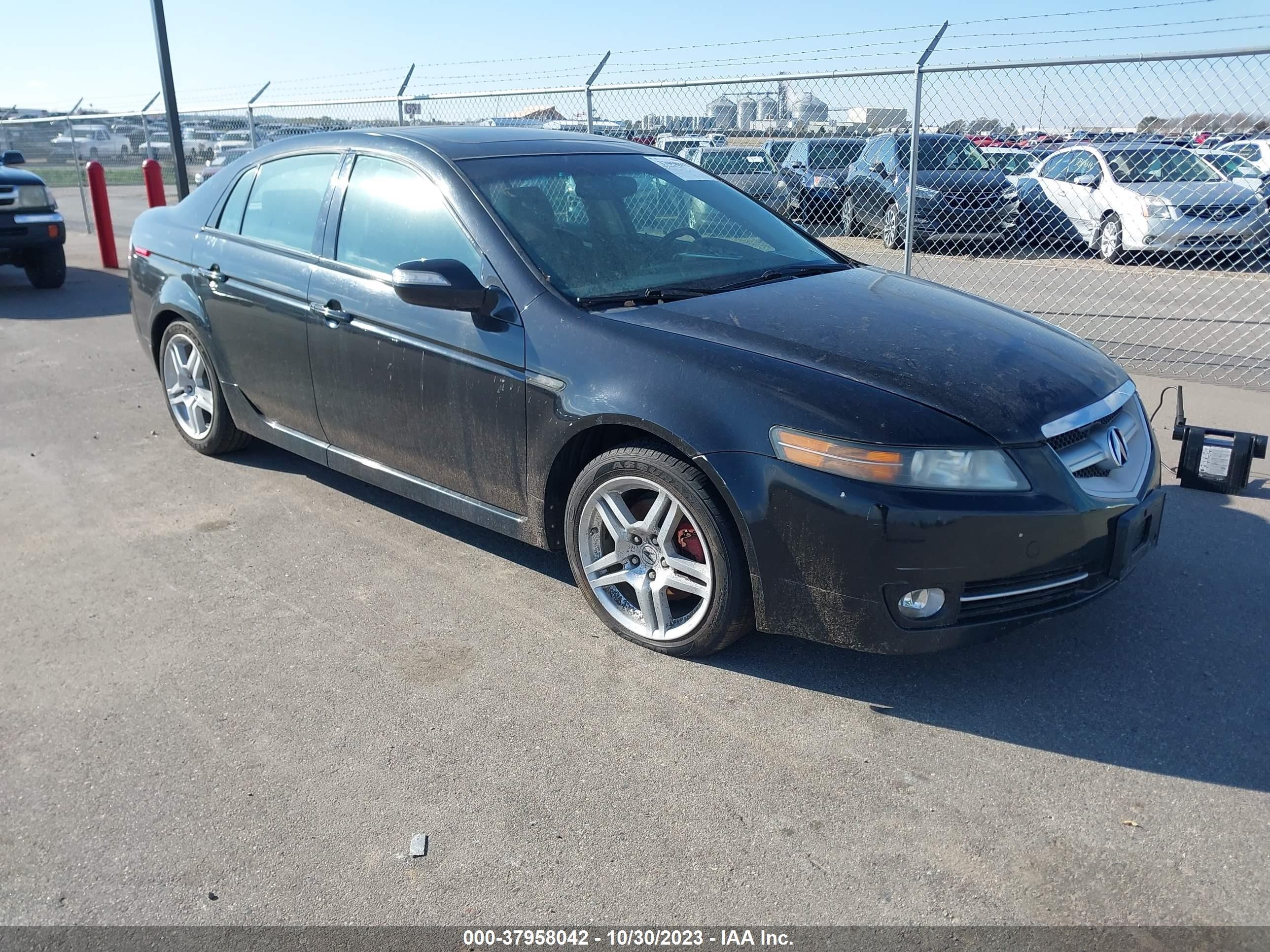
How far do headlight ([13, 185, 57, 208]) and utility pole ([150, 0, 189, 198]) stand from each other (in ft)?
5.95

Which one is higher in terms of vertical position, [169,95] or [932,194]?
[169,95]

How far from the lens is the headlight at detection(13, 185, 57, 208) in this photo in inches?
428

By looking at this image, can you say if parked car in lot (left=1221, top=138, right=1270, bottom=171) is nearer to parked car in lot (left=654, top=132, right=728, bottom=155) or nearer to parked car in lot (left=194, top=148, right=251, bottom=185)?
parked car in lot (left=654, top=132, right=728, bottom=155)

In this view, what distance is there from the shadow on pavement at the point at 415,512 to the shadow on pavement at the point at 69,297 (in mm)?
5434

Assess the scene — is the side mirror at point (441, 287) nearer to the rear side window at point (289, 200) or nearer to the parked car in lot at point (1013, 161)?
the rear side window at point (289, 200)

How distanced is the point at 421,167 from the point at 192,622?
1.94 meters

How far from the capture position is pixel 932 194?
928 cm

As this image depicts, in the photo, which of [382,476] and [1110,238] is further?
[1110,238]

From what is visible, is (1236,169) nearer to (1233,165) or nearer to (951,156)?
(1233,165)

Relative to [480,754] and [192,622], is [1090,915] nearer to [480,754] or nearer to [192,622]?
[480,754]

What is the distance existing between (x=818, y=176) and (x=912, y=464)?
305 inches

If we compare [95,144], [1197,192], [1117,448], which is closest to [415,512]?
[1117,448]

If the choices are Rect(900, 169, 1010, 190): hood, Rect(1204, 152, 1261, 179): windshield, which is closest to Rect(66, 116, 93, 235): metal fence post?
Rect(900, 169, 1010, 190): hood

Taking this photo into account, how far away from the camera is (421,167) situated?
4129 mm
